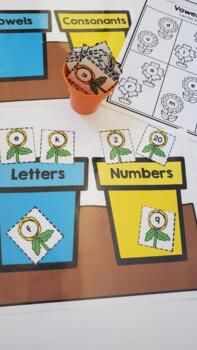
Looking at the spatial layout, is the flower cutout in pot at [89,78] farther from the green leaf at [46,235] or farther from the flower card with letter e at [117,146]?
the green leaf at [46,235]

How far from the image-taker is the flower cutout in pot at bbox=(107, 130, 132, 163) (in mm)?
752

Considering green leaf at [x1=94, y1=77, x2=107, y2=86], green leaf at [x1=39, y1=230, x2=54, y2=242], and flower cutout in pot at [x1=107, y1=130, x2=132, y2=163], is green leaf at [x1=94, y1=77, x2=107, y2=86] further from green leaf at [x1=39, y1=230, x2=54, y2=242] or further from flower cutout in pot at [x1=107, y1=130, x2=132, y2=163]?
green leaf at [x1=39, y1=230, x2=54, y2=242]

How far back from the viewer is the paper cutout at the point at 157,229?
0.70 meters

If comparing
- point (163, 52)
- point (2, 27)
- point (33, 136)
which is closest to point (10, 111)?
point (33, 136)

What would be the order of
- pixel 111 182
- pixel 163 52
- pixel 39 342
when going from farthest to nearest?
pixel 163 52, pixel 111 182, pixel 39 342

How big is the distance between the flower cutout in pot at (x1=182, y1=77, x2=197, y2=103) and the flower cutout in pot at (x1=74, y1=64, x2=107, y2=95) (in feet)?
0.70

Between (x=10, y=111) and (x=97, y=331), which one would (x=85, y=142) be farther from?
(x=97, y=331)

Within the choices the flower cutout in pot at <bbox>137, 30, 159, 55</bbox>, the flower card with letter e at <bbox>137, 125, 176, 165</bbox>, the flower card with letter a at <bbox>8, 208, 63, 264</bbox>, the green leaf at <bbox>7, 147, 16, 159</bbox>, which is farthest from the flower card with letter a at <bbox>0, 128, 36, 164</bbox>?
the flower cutout in pot at <bbox>137, 30, 159, 55</bbox>

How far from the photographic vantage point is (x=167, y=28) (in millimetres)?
883

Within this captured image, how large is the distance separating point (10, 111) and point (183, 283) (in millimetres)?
447

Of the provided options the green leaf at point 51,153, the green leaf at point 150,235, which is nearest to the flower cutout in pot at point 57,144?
the green leaf at point 51,153

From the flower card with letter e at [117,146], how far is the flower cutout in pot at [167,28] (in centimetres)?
26

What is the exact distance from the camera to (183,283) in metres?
0.69

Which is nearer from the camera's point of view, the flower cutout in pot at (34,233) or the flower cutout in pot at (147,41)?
the flower cutout in pot at (34,233)
